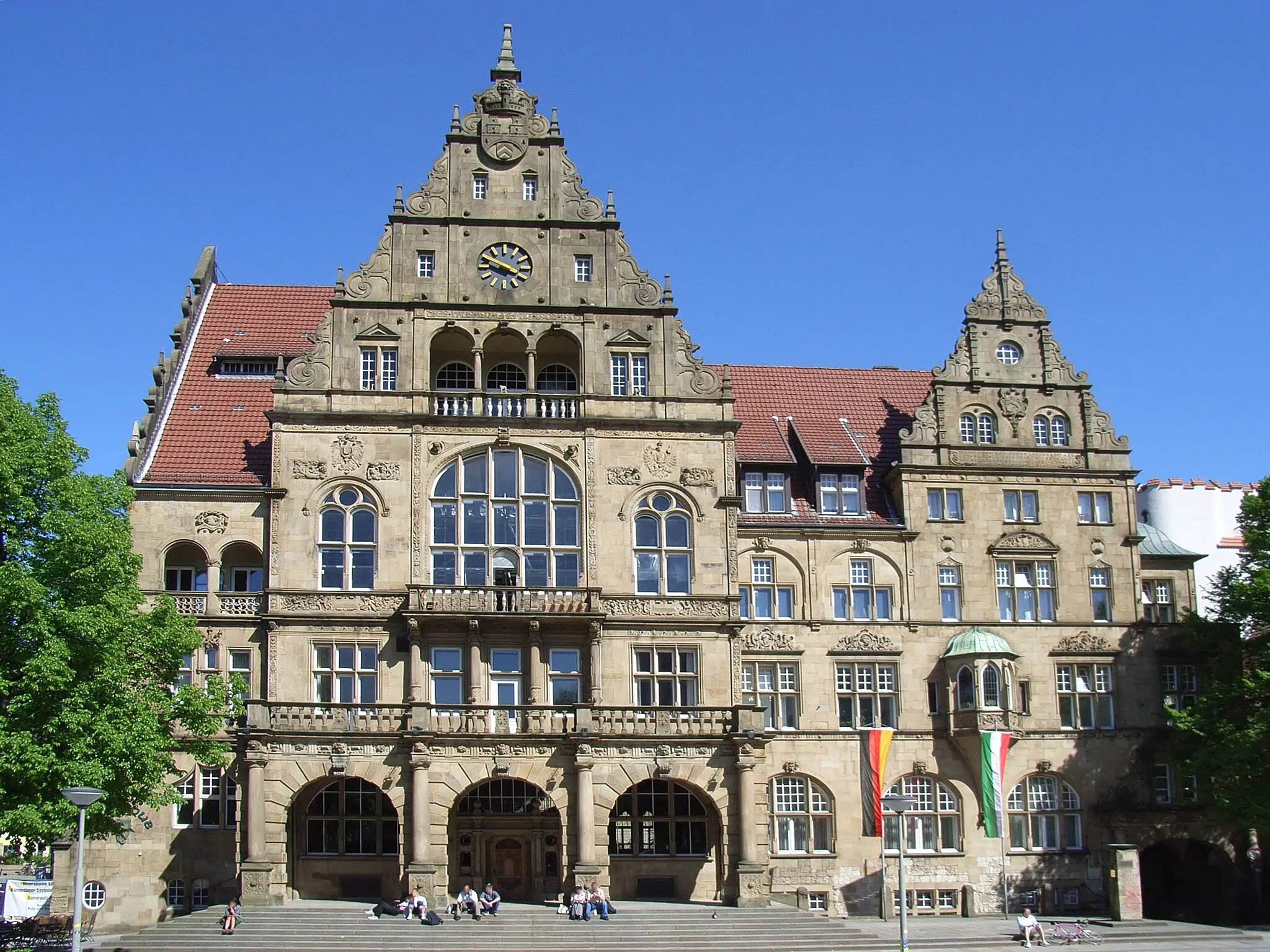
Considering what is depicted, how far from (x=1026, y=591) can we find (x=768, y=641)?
350 inches

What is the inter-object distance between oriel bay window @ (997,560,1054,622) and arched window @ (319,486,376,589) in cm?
2039

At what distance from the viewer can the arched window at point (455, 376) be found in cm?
4934

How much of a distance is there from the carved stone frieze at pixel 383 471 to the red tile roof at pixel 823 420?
11.5m

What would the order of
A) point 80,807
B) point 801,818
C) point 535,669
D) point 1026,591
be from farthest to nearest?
point 1026,591 → point 801,818 → point 535,669 → point 80,807

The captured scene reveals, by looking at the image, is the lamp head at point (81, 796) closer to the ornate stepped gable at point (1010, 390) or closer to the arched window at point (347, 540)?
the arched window at point (347, 540)

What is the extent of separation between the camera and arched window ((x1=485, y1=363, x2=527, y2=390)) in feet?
162

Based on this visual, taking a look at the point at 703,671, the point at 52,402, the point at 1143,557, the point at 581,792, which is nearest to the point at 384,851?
the point at 581,792

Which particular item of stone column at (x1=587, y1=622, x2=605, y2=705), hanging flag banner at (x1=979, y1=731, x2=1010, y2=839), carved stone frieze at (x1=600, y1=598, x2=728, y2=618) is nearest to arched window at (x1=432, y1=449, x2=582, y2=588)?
carved stone frieze at (x1=600, y1=598, x2=728, y2=618)

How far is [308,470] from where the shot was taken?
152 feet

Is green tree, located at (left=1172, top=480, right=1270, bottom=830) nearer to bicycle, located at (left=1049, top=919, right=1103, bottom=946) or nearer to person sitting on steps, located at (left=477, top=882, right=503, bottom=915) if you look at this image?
bicycle, located at (left=1049, top=919, right=1103, bottom=946)

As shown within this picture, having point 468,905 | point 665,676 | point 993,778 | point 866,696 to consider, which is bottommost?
point 468,905

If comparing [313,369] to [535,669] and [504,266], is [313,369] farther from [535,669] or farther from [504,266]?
[535,669]

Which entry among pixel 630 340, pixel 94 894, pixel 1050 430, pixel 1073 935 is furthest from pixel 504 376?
pixel 1073 935

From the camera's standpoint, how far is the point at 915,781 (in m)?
48.8
